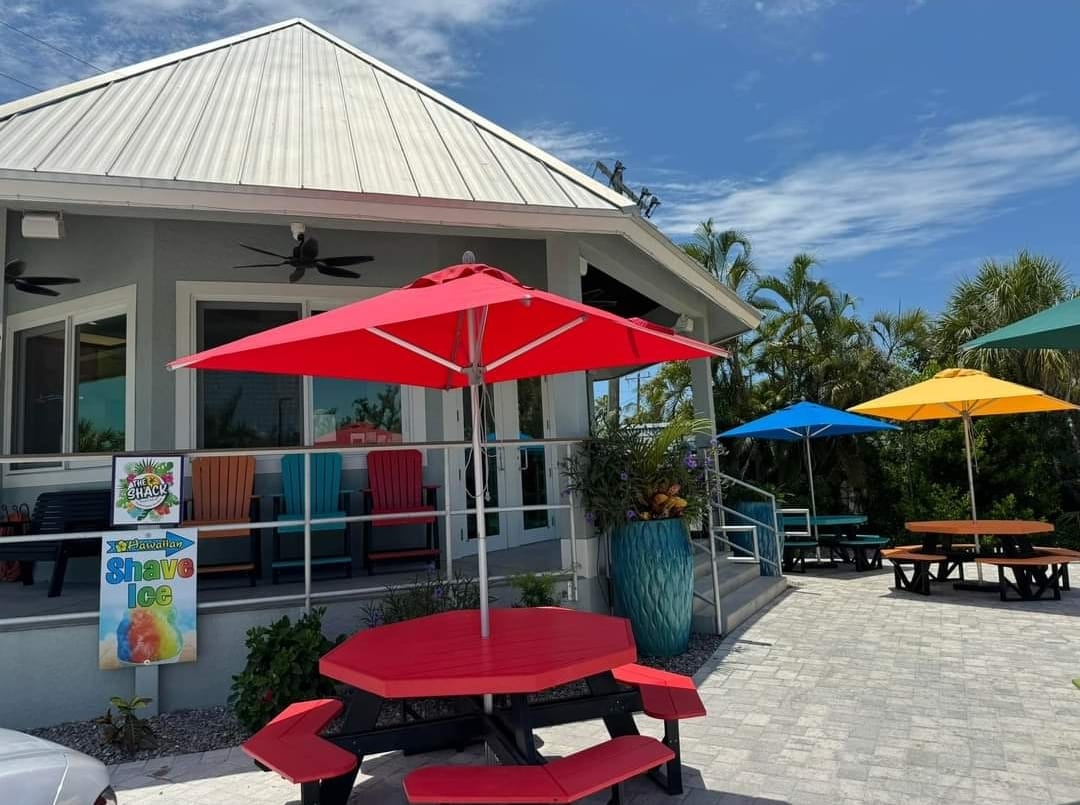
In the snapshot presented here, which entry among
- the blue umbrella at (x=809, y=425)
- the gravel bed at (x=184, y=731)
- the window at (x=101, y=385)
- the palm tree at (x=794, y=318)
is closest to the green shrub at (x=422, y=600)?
the gravel bed at (x=184, y=731)

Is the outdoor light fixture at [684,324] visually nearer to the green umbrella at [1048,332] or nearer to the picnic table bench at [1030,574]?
the picnic table bench at [1030,574]

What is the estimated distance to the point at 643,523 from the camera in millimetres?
5719

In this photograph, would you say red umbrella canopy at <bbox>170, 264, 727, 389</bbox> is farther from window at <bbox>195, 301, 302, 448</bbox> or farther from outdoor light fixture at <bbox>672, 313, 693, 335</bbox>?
outdoor light fixture at <bbox>672, 313, 693, 335</bbox>

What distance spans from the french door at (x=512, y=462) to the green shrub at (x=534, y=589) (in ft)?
7.64

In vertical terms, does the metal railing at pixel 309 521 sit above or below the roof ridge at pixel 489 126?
below

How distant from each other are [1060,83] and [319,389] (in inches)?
810

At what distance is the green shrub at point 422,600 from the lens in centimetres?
484

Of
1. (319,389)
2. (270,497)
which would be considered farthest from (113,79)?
(270,497)

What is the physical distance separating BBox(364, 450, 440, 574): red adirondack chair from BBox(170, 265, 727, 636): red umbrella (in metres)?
2.40

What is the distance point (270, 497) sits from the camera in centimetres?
663

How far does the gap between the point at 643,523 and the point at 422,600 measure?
6.33ft

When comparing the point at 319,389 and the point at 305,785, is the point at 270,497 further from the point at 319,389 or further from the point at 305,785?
the point at 305,785

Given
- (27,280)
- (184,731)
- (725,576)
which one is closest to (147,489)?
(184,731)

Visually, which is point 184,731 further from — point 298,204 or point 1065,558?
point 1065,558
